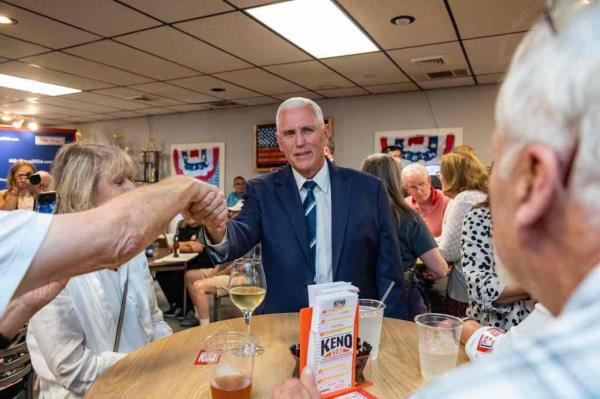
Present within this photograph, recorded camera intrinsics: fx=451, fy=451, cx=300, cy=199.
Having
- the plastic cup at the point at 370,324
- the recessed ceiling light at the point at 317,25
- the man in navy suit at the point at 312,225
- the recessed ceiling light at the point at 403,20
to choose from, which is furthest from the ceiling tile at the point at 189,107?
the plastic cup at the point at 370,324

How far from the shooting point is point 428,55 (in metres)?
4.75

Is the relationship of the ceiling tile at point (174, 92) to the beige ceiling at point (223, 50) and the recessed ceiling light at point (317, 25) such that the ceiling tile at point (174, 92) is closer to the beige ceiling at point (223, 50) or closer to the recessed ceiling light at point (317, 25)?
the beige ceiling at point (223, 50)

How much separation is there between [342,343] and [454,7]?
3183 mm

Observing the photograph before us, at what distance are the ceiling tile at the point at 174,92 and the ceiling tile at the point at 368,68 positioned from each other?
2402 millimetres

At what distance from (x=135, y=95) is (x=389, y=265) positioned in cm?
583

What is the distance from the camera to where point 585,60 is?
1.31 feet

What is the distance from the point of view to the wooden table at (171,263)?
4.30m

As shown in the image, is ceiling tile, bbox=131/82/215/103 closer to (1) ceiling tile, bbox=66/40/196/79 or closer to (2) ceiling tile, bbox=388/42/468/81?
(1) ceiling tile, bbox=66/40/196/79

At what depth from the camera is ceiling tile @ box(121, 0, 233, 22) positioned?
3.37 metres

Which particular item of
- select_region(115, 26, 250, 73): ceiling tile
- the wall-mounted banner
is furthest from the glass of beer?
the wall-mounted banner

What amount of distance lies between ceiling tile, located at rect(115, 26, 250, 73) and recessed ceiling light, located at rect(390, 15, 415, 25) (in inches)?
70.4

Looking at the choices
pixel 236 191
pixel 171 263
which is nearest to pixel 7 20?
pixel 171 263

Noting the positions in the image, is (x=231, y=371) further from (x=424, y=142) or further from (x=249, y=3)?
(x=424, y=142)

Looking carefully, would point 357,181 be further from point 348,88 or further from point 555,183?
point 348,88
